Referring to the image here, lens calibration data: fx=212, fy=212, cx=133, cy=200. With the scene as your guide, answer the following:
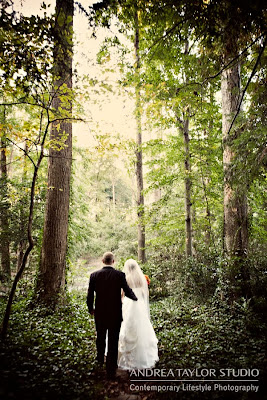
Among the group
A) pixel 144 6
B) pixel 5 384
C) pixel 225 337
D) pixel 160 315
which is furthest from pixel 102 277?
pixel 144 6

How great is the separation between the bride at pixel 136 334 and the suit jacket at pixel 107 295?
28.3 inches

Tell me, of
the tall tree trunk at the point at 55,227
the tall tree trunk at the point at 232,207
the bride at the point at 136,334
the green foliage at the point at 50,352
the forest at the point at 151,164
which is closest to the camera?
the green foliage at the point at 50,352

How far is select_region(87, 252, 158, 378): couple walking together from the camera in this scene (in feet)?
11.9

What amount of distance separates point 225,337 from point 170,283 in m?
4.58

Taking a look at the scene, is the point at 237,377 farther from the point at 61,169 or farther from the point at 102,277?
the point at 61,169

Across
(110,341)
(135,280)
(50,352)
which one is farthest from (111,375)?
(135,280)

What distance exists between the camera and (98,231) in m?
19.0

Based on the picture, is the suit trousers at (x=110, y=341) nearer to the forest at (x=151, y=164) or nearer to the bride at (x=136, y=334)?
the forest at (x=151, y=164)

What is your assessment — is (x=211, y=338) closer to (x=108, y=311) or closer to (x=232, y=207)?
(x=108, y=311)

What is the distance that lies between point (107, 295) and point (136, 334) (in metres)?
1.18

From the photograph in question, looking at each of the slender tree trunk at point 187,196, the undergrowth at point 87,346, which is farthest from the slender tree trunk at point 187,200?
the undergrowth at point 87,346

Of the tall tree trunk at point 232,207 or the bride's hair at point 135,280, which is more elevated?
the tall tree trunk at point 232,207

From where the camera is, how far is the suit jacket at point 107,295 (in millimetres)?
3641

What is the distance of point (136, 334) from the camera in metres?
4.12
